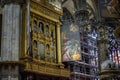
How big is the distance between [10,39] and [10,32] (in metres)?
0.47

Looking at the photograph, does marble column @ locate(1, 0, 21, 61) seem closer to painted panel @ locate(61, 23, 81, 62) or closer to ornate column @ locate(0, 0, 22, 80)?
ornate column @ locate(0, 0, 22, 80)

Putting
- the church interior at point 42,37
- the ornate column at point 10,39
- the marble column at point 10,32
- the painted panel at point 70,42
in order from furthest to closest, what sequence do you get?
1. the painted panel at point 70,42
2. the marble column at point 10,32
3. the church interior at point 42,37
4. the ornate column at point 10,39

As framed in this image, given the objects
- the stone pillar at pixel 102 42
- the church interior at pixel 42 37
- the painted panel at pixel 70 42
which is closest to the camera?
the church interior at pixel 42 37

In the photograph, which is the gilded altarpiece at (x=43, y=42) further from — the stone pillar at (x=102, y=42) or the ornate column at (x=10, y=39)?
the stone pillar at (x=102, y=42)

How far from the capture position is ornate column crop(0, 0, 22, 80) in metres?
16.3

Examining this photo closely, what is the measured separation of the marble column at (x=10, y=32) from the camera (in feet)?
55.8

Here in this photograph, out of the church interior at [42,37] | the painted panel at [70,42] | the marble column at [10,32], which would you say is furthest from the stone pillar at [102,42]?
the marble column at [10,32]

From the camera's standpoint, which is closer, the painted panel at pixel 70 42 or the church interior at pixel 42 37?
the church interior at pixel 42 37

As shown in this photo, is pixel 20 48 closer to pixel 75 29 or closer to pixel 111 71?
pixel 75 29

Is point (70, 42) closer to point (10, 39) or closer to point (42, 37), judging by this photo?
point (42, 37)

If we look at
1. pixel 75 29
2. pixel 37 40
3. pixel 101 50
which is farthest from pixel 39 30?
pixel 101 50

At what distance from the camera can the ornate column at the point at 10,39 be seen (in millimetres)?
16312

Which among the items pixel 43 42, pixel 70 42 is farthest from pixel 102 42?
pixel 43 42

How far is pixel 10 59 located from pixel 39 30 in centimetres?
403
